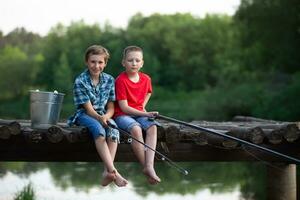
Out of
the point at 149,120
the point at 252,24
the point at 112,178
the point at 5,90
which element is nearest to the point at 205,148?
the point at 149,120

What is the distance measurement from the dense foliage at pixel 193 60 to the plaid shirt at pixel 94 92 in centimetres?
1970

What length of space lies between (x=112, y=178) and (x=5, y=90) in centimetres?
5280

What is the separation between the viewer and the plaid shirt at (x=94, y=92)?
19.3 feet

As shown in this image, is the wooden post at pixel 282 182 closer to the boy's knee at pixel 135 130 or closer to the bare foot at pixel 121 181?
the boy's knee at pixel 135 130

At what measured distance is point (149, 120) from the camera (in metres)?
5.96

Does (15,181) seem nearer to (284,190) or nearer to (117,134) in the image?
(284,190)

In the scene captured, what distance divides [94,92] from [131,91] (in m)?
0.34

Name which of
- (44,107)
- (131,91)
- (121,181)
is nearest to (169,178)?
(44,107)

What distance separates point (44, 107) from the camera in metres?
6.19

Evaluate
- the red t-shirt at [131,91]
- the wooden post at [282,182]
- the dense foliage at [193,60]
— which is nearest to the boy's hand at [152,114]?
the red t-shirt at [131,91]

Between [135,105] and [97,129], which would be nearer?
[97,129]

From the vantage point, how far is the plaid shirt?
5.88 m

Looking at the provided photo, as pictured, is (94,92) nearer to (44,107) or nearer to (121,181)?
(44,107)

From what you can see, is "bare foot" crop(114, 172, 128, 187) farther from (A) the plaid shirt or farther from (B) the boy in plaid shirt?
(A) the plaid shirt
